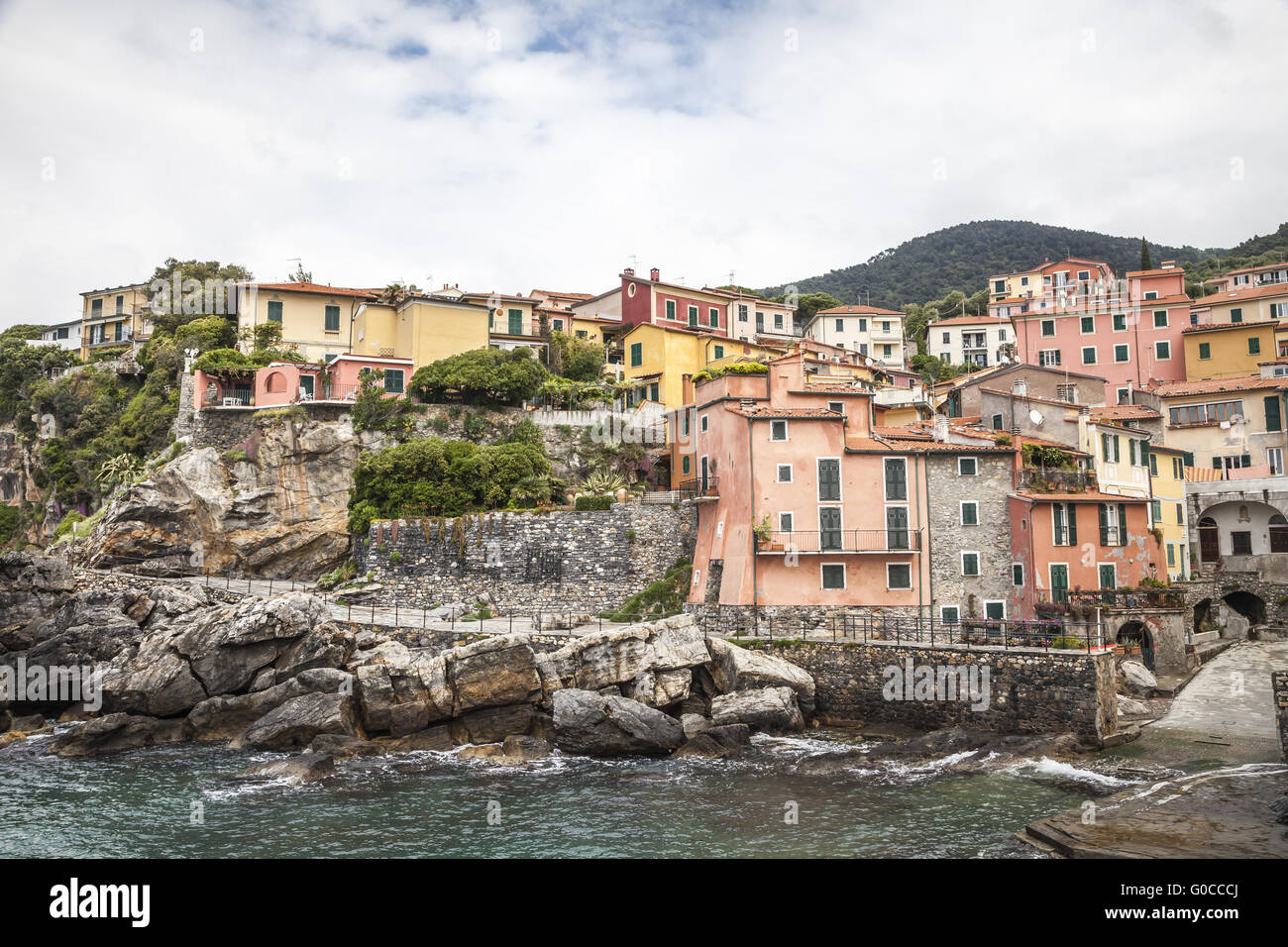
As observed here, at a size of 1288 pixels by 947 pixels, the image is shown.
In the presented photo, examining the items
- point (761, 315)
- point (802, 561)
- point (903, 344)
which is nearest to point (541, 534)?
point (802, 561)

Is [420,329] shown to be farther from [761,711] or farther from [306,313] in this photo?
[761,711]

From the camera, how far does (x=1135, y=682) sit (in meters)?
28.6

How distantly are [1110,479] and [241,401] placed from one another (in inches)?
1556

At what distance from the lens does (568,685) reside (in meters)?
27.8

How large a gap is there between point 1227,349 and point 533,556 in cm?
4233

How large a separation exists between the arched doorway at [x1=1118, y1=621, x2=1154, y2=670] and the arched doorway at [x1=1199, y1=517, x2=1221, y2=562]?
13101mm

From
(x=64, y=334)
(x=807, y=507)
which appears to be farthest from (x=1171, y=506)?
(x=64, y=334)

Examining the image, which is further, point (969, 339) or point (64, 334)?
point (969, 339)

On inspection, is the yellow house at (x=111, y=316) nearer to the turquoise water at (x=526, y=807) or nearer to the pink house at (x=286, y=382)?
the pink house at (x=286, y=382)

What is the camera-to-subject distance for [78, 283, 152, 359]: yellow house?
61.7m

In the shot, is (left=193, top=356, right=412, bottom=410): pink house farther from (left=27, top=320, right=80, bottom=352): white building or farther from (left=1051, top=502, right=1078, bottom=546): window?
(left=27, top=320, right=80, bottom=352): white building

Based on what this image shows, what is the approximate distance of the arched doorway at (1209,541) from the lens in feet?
137

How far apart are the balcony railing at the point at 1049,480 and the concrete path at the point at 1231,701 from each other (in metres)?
7.58
